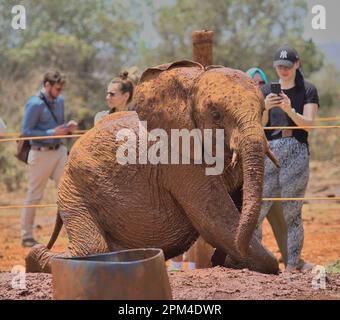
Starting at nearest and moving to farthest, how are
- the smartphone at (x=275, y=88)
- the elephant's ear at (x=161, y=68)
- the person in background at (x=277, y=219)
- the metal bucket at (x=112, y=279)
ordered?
the metal bucket at (x=112, y=279), the elephant's ear at (x=161, y=68), the smartphone at (x=275, y=88), the person in background at (x=277, y=219)

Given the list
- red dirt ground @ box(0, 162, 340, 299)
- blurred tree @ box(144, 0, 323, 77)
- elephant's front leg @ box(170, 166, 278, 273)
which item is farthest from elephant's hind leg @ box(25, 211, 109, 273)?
blurred tree @ box(144, 0, 323, 77)

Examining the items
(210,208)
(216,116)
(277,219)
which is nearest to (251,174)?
(216,116)

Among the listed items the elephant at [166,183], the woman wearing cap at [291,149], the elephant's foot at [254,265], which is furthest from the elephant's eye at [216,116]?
the woman wearing cap at [291,149]

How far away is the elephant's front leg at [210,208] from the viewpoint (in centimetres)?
691

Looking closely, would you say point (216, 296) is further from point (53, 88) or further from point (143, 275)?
point (53, 88)

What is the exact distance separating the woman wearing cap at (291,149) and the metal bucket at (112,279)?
3332mm

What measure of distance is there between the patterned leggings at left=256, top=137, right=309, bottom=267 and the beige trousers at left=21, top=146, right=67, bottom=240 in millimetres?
3446

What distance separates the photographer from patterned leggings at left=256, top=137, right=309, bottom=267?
8.83 metres

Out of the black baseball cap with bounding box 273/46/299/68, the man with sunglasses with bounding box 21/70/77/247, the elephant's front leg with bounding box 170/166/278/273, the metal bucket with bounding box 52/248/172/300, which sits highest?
the black baseball cap with bounding box 273/46/299/68

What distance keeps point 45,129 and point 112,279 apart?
613cm

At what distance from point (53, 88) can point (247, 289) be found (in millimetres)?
5201

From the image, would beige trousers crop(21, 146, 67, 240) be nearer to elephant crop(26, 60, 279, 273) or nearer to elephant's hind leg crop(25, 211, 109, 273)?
elephant crop(26, 60, 279, 273)

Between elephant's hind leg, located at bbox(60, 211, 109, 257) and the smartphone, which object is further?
the smartphone

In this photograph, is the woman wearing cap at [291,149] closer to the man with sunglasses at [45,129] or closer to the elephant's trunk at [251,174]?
the elephant's trunk at [251,174]
